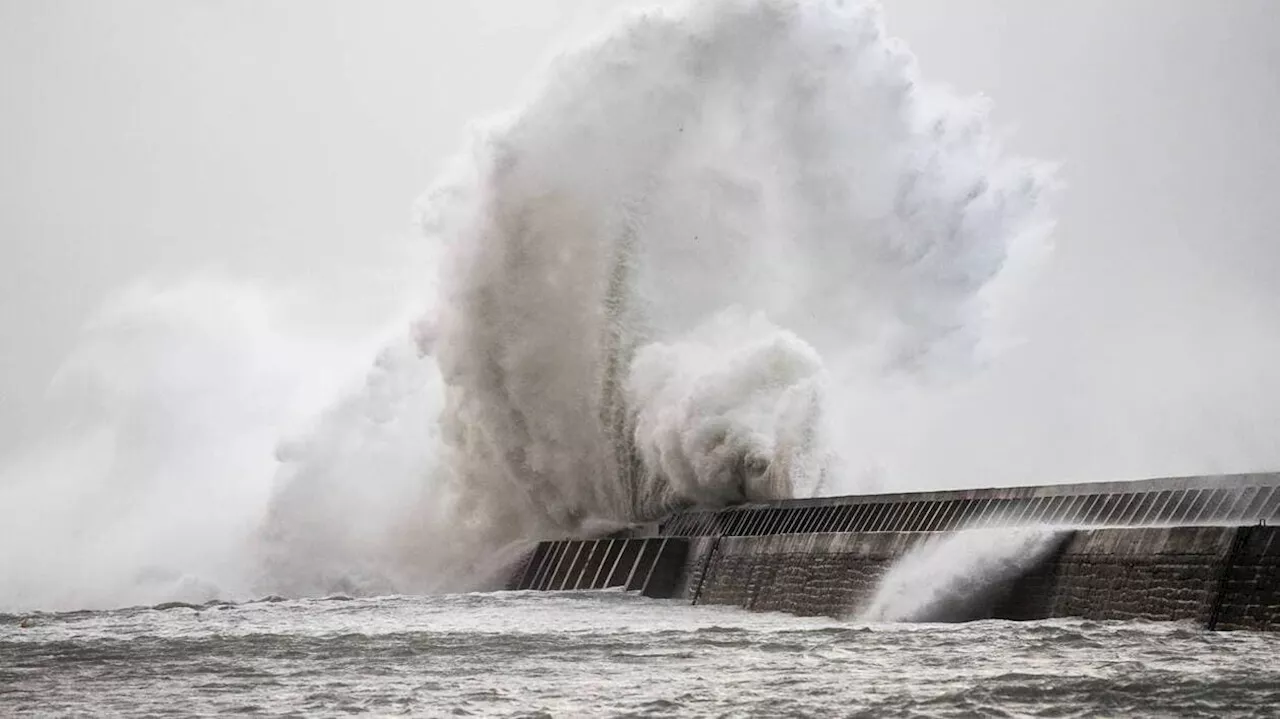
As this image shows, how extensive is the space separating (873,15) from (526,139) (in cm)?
677

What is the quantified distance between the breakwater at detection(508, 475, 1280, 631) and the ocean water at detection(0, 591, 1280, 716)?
330 mm

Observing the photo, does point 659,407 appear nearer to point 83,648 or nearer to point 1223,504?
point 83,648

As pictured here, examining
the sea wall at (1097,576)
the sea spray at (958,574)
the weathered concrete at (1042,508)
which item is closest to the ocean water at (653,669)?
the sea wall at (1097,576)

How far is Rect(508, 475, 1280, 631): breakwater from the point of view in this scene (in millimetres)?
12945

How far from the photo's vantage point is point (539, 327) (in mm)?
34625

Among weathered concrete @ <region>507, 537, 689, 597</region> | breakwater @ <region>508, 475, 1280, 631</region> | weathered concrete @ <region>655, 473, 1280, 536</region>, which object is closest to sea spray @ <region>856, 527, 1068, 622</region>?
breakwater @ <region>508, 475, 1280, 631</region>

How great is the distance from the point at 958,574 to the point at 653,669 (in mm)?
4099

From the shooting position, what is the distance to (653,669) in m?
13.5

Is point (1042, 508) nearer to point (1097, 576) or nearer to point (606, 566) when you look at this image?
point (1097, 576)

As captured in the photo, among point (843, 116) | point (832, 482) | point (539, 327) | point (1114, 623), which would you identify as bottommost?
point (1114, 623)

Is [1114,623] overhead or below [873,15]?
below

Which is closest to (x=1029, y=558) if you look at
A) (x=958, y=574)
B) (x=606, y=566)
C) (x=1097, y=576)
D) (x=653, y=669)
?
(x=958, y=574)

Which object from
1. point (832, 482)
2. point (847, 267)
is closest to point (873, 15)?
point (847, 267)

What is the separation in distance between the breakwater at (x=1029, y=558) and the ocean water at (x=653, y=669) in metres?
0.33
